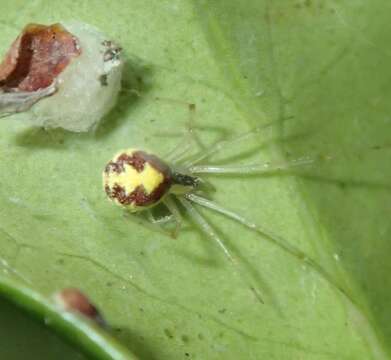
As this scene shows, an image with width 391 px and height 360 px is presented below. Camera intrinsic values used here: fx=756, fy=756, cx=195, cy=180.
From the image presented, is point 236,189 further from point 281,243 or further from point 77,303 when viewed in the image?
point 77,303

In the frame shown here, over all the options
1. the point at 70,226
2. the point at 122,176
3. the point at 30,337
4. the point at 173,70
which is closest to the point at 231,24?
the point at 173,70

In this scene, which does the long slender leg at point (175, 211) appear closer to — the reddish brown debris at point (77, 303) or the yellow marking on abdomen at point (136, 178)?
the yellow marking on abdomen at point (136, 178)

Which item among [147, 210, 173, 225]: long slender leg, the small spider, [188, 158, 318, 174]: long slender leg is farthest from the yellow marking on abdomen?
[188, 158, 318, 174]: long slender leg

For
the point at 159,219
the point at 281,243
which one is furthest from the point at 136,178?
the point at 281,243

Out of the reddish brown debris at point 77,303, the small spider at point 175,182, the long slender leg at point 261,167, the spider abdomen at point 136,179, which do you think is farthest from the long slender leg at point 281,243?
the reddish brown debris at point 77,303

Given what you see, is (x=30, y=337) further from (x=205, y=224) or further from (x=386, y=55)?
(x=386, y=55)

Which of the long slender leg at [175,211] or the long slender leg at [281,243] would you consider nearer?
the long slender leg at [281,243]

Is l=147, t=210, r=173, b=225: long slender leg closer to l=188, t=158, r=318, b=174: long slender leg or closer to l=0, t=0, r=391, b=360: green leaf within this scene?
l=0, t=0, r=391, b=360: green leaf
